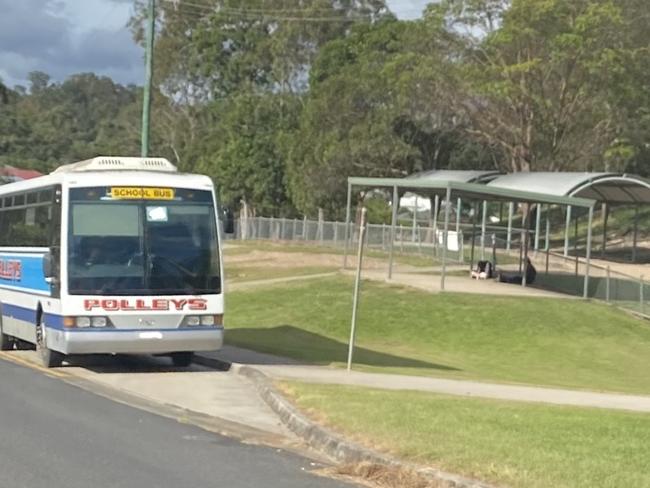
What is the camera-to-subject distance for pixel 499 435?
403 inches

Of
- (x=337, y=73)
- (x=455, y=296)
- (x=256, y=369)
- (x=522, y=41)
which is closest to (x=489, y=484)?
(x=256, y=369)

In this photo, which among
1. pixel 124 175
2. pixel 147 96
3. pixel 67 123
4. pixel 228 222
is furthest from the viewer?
pixel 67 123

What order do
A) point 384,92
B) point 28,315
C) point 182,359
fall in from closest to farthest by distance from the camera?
point 182,359 → point 28,315 → point 384,92

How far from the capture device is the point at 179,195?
17.3m

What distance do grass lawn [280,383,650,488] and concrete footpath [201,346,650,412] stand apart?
1.87 metres

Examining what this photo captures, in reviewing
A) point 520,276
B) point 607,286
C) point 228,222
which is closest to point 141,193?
point 228,222

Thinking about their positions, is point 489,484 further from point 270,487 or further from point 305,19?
point 305,19

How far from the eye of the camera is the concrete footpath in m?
15.4

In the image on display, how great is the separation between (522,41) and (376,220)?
80.2 feet

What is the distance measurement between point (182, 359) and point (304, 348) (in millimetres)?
5425

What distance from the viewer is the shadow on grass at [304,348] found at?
21312 millimetres

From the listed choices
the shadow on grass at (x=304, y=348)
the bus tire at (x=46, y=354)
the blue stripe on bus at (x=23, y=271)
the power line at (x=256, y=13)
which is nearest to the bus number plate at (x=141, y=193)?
the blue stripe on bus at (x=23, y=271)

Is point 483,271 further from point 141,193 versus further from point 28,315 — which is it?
point 141,193

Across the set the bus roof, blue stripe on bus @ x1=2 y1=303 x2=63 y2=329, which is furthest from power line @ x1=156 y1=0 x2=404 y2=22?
the bus roof
